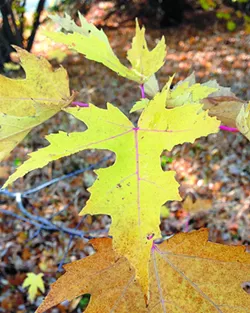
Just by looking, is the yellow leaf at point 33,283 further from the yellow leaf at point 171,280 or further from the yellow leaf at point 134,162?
the yellow leaf at point 134,162

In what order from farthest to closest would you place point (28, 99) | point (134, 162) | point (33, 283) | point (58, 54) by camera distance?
point (58, 54), point (33, 283), point (28, 99), point (134, 162)

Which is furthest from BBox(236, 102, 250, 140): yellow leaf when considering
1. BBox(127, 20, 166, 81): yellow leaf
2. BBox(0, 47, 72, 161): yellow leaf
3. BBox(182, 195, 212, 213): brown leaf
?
BBox(182, 195, 212, 213): brown leaf

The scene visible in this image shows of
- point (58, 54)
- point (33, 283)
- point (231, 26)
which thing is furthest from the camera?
point (231, 26)

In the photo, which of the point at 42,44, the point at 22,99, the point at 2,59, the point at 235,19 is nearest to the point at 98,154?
the point at 2,59

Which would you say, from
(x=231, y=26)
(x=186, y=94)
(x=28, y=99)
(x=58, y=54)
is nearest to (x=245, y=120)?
(x=186, y=94)

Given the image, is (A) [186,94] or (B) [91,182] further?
(B) [91,182]

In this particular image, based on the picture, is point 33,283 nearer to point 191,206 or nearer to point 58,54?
point 191,206
